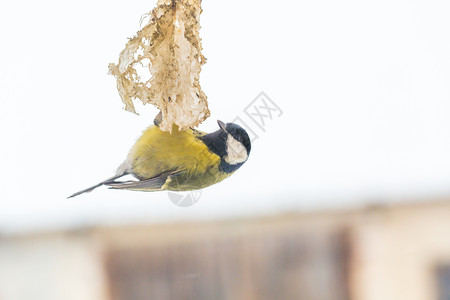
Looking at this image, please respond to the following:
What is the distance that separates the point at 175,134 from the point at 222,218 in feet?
4.05

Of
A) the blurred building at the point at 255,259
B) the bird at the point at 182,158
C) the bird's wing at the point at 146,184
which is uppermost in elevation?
the bird at the point at 182,158

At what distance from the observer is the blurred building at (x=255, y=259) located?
203cm

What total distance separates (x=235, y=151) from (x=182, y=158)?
3.8 inches

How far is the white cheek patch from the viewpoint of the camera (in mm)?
860

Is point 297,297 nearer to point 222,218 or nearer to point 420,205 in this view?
point 222,218

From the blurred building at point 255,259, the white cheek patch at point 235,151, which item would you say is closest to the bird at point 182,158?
the white cheek patch at point 235,151

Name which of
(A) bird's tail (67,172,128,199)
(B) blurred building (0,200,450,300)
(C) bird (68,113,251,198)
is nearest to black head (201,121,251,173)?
(C) bird (68,113,251,198)

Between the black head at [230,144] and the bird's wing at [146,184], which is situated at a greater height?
the black head at [230,144]

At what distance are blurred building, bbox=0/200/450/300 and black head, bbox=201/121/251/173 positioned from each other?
44.2 inches

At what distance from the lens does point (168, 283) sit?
1.98 m

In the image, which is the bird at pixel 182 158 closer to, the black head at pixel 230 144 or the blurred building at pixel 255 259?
the black head at pixel 230 144

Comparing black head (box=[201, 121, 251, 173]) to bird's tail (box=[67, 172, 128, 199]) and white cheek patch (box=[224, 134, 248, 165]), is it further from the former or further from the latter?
bird's tail (box=[67, 172, 128, 199])

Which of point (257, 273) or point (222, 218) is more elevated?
point (222, 218)

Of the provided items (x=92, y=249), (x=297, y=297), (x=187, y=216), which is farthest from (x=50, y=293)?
(x=297, y=297)
